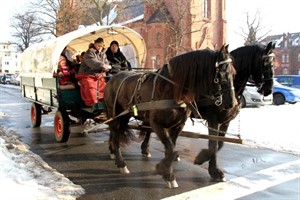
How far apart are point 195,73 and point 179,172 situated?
6.46 feet

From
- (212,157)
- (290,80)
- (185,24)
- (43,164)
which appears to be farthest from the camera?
(185,24)

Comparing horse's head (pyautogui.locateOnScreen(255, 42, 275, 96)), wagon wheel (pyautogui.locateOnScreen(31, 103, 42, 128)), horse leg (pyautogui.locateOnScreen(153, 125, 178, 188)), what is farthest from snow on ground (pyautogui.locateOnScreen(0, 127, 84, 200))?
wagon wheel (pyautogui.locateOnScreen(31, 103, 42, 128))

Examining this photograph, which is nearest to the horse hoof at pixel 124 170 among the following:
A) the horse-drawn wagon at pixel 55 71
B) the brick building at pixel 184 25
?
the horse-drawn wagon at pixel 55 71

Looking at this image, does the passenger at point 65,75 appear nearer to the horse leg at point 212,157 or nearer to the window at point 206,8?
the horse leg at point 212,157

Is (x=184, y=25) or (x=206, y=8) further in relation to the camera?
(x=206, y=8)

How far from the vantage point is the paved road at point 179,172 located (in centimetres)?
525

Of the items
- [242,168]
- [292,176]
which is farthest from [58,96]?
[292,176]

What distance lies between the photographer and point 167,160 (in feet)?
17.4

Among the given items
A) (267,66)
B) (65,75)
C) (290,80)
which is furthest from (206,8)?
(267,66)

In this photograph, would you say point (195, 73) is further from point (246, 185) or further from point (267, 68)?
point (246, 185)

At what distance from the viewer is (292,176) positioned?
19.9ft

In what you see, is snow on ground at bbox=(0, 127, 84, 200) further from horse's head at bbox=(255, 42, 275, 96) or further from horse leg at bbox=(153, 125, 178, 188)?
horse's head at bbox=(255, 42, 275, 96)

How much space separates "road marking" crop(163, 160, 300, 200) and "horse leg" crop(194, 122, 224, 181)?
0.62ft

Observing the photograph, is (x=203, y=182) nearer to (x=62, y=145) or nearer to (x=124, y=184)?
(x=124, y=184)
